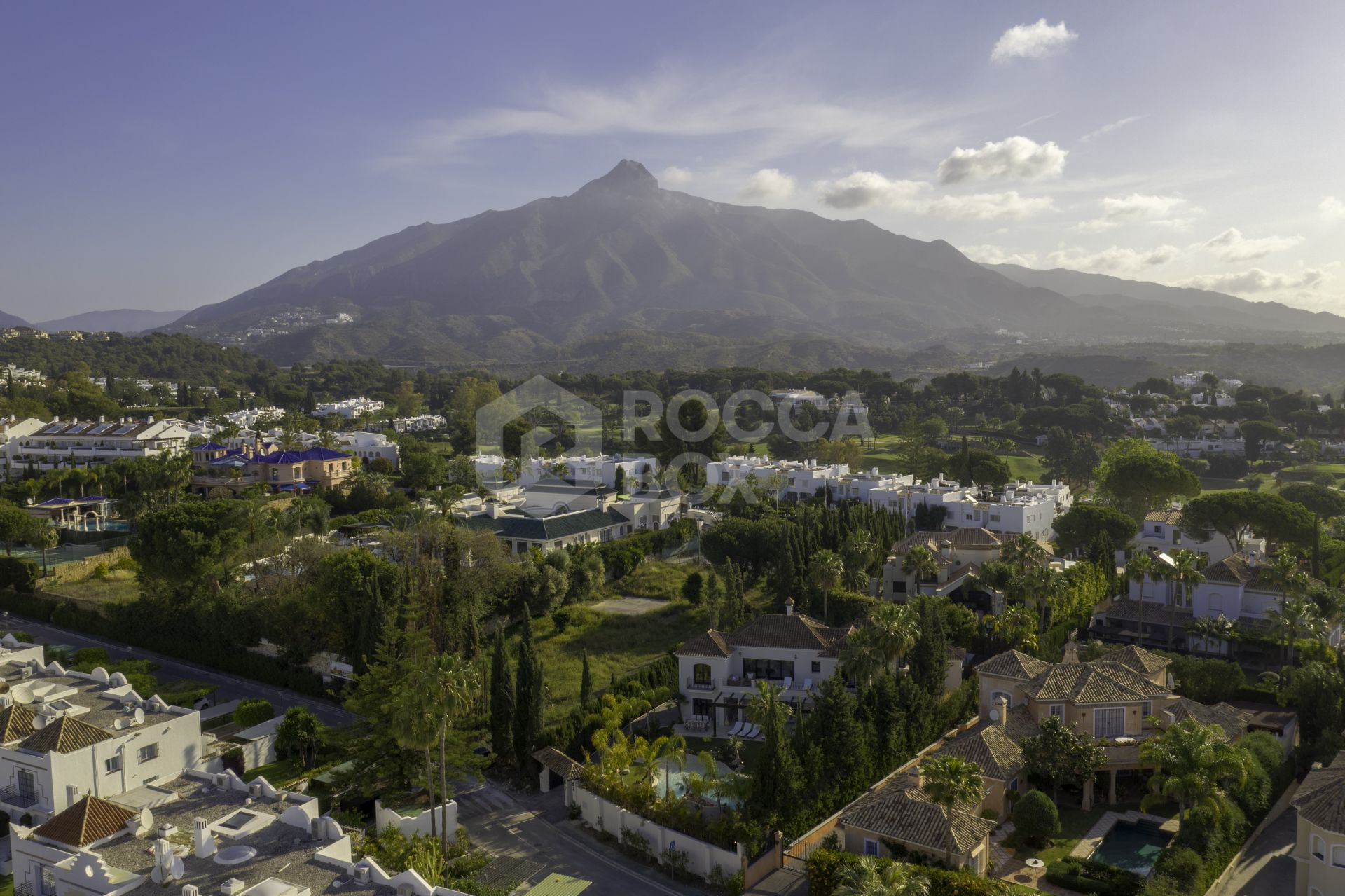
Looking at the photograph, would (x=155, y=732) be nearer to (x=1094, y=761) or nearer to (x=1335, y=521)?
(x=1094, y=761)

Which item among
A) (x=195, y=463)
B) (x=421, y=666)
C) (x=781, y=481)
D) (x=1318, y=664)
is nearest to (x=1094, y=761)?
(x=1318, y=664)

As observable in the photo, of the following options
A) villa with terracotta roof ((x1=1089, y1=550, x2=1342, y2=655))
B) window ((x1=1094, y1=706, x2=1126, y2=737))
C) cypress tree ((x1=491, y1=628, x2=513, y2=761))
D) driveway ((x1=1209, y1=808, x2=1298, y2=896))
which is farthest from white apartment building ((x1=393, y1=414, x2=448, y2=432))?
driveway ((x1=1209, y1=808, x2=1298, y2=896))

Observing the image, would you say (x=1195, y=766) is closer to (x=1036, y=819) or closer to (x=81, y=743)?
(x=1036, y=819)

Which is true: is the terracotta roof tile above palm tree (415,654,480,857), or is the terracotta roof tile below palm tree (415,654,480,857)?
below

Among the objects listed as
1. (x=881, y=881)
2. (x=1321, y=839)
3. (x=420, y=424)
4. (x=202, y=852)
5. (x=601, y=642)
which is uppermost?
(x=420, y=424)

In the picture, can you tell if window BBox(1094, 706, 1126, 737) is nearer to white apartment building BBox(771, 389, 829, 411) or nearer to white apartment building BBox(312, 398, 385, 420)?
white apartment building BBox(771, 389, 829, 411)

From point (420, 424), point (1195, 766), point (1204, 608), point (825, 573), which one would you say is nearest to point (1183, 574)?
point (1204, 608)
